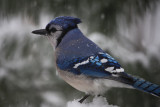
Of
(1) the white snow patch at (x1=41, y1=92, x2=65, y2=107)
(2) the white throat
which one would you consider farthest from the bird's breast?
(1) the white snow patch at (x1=41, y1=92, x2=65, y2=107)

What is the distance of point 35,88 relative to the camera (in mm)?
2031

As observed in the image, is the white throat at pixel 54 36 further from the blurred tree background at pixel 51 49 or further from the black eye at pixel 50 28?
the blurred tree background at pixel 51 49

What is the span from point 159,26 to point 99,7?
0.43m

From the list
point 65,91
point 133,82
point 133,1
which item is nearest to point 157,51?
point 133,1

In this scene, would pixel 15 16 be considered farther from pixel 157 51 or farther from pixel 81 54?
pixel 157 51

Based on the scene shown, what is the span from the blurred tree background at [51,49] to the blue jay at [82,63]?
0.34 meters

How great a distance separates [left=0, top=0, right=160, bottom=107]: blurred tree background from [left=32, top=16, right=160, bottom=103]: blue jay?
1.11 ft

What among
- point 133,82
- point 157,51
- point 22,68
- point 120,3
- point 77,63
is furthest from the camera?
point 22,68

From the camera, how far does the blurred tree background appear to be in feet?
5.74

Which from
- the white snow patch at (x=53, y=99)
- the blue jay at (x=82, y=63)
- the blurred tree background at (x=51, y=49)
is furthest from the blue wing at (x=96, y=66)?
the white snow patch at (x=53, y=99)

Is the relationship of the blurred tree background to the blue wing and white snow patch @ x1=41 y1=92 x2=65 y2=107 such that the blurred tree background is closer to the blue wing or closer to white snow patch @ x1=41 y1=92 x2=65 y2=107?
white snow patch @ x1=41 y1=92 x2=65 y2=107

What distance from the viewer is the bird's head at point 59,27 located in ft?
4.37

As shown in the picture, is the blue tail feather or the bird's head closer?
the blue tail feather

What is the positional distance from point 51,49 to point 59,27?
0.52 meters
